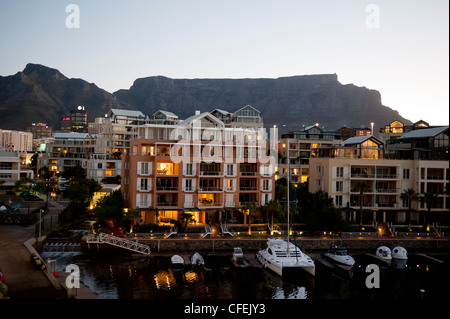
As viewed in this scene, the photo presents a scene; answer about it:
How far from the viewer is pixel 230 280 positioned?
37312mm

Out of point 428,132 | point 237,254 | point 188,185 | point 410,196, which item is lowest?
point 237,254

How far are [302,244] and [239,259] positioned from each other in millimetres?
9456

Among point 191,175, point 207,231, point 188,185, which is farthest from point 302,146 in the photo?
point 207,231

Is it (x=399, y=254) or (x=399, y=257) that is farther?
(x=399, y=254)

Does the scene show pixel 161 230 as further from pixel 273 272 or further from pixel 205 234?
pixel 273 272

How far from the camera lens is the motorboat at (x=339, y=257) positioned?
4106 centimetres

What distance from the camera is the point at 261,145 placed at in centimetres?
5866

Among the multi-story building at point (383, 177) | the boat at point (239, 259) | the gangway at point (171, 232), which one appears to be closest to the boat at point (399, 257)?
the multi-story building at point (383, 177)

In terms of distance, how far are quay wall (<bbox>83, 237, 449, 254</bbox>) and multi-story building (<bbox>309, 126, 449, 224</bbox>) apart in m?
8.59

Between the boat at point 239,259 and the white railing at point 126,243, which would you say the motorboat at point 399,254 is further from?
the white railing at point 126,243

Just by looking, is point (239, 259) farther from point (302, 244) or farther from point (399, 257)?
point (399, 257)

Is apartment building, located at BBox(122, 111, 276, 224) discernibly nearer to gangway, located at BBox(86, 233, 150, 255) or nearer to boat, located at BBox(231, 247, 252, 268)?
gangway, located at BBox(86, 233, 150, 255)

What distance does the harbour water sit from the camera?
1316 inches

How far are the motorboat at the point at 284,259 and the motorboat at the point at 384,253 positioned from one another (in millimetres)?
10868
